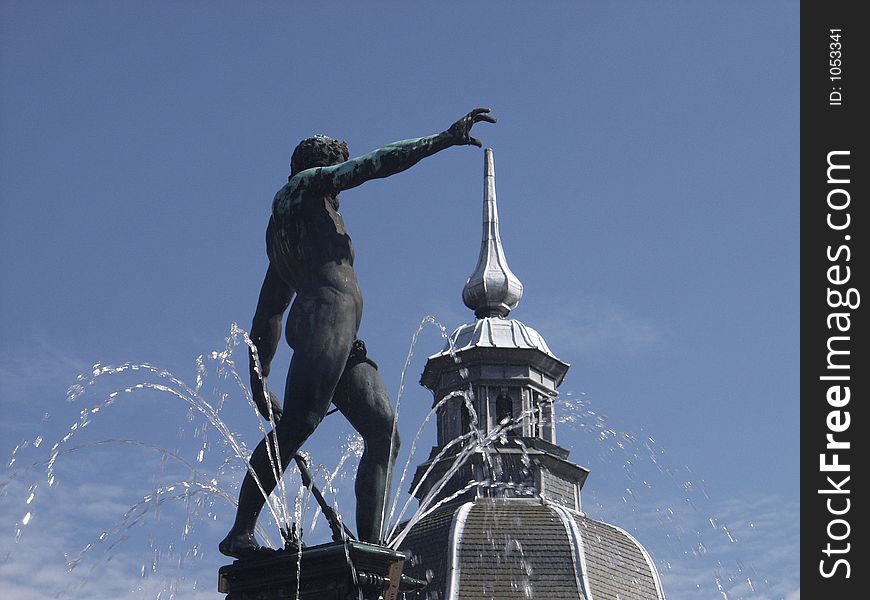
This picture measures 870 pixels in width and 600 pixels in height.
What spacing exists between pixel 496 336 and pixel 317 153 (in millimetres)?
61172

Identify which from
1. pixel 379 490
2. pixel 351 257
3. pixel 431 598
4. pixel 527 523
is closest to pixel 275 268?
pixel 351 257

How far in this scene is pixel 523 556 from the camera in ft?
214

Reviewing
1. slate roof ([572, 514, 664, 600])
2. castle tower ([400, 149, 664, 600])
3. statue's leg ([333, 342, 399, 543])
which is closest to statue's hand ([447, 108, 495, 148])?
statue's leg ([333, 342, 399, 543])

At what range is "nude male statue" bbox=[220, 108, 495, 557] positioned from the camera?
1076 centimetres

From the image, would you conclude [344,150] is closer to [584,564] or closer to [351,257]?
[351,257]

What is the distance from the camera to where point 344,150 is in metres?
11.6

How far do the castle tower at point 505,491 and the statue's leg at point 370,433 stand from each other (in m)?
48.9

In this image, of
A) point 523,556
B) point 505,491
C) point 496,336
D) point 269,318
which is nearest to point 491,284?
point 496,336

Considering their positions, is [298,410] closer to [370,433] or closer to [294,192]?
[370,433]

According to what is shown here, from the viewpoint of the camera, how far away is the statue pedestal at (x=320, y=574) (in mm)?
10383

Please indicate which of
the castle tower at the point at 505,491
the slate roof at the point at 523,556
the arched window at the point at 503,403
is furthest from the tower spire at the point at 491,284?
the slate roof at the point at 523,556

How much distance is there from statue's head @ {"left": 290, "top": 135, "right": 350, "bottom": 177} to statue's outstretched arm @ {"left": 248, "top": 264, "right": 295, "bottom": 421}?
73 centimetres

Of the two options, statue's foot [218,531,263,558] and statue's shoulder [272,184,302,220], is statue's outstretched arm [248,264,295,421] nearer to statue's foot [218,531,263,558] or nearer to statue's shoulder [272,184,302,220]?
statue's shoulder [272,184,302,220]
